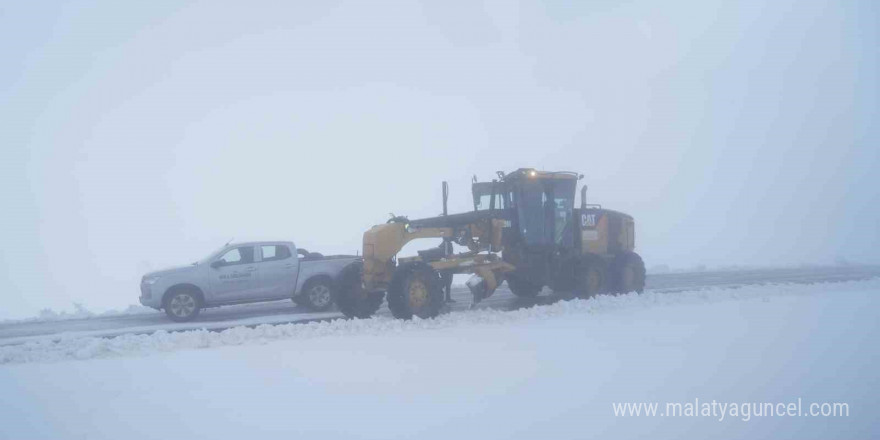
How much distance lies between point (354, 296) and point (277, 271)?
2759 millimetres

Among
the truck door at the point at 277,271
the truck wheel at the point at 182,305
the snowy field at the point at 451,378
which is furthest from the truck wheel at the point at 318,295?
the snowy field at the point at 451,378

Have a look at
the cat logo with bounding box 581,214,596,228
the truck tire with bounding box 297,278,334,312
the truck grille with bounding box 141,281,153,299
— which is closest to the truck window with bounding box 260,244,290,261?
the truck tire with bounding box 297,278,334,312

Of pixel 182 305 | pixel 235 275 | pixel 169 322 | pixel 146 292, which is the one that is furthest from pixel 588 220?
pixel 146 292

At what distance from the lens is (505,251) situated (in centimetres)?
1706

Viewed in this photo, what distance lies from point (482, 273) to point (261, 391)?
8148 mm

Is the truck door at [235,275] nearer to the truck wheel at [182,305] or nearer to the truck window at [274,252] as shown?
the truck window at [274,252]

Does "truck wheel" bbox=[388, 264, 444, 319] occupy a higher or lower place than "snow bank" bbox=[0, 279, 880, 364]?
higher

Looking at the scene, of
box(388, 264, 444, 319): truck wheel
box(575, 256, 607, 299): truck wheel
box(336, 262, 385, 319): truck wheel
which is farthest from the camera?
box(575, 256, 607, 299): truck wheel

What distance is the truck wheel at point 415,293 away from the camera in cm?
1413

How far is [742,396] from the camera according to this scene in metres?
7.28

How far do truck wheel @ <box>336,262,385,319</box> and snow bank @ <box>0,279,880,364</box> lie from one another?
134 cm

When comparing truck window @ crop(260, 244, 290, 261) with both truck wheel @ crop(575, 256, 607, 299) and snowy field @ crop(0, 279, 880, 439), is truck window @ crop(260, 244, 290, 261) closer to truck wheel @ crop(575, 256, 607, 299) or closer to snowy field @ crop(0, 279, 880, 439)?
snowy field @ crop(0, 279, 880, 439)

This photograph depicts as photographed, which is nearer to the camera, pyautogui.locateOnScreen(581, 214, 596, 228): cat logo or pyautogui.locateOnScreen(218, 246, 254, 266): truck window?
pyautogui.locateOnScreen(218, 246, 254, 266): truck window

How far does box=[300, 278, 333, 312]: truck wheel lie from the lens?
17.1 metres
